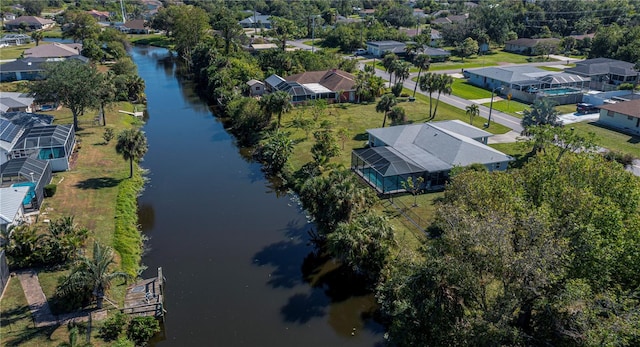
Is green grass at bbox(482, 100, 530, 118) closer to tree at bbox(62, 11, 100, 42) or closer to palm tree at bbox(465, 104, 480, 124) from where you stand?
palm tree at bbox(465, 104, 480, 124)

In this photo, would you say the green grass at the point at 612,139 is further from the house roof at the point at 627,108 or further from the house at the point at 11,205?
the house at the point at 11,205

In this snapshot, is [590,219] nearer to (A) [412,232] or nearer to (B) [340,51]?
(A) [412,232]

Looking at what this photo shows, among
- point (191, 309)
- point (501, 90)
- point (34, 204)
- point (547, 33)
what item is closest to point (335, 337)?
point (191, 309)

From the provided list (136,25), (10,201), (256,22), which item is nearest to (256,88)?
(10,201)

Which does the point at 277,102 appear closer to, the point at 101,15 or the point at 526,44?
the point at 526,44

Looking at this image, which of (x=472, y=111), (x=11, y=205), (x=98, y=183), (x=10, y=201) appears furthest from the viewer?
(x=472, y=111)

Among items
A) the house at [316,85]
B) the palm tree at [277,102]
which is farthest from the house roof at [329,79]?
the palm tree at [277,102]
